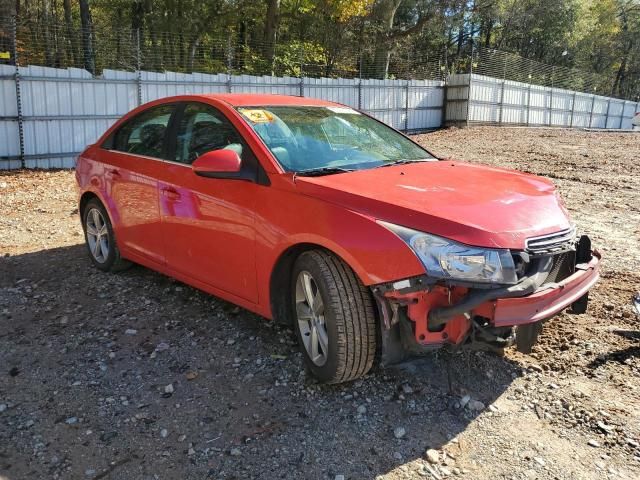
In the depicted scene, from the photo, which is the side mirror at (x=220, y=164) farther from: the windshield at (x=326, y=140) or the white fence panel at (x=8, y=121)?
the white fence panel at (x=8, y=121)

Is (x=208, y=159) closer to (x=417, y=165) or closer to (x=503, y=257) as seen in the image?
(x=417, y=165)

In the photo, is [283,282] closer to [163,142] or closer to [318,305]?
[318,305]

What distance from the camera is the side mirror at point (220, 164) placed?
359 centimetres

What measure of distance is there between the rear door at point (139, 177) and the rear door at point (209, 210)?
0.16 metres

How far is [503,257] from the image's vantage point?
9.16ft

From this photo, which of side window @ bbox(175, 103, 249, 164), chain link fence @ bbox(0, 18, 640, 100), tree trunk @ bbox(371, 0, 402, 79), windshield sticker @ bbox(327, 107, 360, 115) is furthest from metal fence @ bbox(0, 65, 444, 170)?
windshield sticker @ bbox(327, 107, 360, 115)

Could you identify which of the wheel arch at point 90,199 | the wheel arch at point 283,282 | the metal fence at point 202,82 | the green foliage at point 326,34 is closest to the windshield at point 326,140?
the wheel arch at point 283,282

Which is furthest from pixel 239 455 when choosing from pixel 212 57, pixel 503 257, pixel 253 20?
pixel 253 20

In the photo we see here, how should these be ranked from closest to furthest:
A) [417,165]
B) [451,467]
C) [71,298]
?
[451,467] → [417,165] → [71,298]

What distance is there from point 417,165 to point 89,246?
340cm

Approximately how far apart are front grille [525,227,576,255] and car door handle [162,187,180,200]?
2.49 meters

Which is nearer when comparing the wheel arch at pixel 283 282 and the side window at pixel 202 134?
the wheel arch at pixel 283 282

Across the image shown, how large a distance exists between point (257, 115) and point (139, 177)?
1.27 meters

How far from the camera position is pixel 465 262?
9.09 ft
